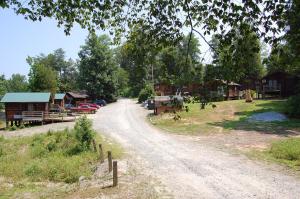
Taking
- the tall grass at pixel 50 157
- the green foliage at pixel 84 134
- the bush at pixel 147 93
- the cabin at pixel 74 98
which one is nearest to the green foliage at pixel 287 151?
the tall grass at pixel 50 157

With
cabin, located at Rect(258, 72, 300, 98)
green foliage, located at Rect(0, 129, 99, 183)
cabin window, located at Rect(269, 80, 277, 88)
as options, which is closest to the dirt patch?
green foliage, located at Rect(0, 129, 99, 183)

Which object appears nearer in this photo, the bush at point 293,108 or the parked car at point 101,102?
the bush at point 293,108

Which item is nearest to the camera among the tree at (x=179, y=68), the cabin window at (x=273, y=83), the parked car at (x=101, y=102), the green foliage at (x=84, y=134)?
the tree at (x=179, y=68)

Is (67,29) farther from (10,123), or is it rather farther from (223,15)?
(10,123)

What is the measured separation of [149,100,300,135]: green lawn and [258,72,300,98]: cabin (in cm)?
889

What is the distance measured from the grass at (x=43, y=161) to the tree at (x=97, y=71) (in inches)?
1846

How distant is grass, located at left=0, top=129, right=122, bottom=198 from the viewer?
2097 centimetres

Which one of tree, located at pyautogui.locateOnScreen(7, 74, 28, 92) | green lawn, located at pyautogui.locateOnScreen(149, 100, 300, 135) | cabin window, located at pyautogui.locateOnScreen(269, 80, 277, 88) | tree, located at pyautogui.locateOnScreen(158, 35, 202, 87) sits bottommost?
green lawn, located at pyautogui.locateOnScreen(149, 100, 300, 135)

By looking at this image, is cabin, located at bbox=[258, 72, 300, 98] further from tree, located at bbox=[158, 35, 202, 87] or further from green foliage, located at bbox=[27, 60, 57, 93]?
tree, located at bbox=[158, 35, 202, 87]

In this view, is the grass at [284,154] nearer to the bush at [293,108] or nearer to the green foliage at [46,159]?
the green foliage at [46,159]

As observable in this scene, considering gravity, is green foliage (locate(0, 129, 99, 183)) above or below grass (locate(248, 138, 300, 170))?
below

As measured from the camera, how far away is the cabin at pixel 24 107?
5050cm

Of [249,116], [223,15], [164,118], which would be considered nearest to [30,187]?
[223,15]

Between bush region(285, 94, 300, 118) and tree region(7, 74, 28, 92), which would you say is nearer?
bush region(285, 94, 300, 118)
